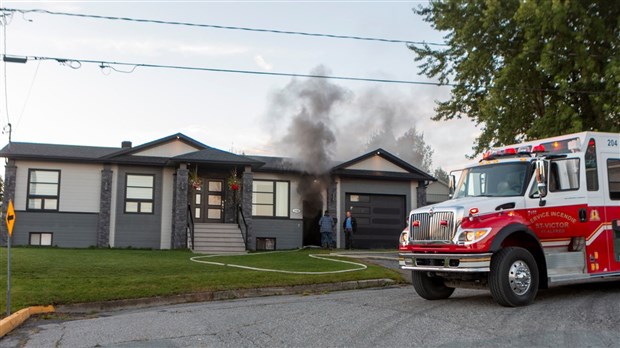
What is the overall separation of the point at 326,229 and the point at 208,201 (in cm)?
528

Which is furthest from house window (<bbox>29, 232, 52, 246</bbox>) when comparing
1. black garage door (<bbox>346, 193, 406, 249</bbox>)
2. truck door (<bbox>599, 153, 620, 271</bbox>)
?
truck door (<bbox>599, 153, 620, 271</bbox>)

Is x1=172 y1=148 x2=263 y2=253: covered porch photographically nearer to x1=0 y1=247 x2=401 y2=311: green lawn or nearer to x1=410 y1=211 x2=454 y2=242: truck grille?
x1=0 y1=247 x2=401 y2=311: green lawn

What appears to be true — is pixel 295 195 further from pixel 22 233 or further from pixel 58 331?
pixel 58 331

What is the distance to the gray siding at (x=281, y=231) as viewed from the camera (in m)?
24.9

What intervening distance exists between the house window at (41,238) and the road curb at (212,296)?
13644mm

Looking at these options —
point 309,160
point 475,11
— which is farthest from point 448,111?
point 309,160

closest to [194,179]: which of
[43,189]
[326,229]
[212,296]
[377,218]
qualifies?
[326,229]

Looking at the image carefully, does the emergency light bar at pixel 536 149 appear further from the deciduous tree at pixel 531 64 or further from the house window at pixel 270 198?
the house window at pixel 270 198

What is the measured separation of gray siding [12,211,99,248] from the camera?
74.3 feet

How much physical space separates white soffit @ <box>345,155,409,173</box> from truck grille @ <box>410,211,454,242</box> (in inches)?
638

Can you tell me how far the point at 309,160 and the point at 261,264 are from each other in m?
8.92

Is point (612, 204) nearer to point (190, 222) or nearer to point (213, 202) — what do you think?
point (190, 222)

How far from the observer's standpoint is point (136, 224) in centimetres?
2361

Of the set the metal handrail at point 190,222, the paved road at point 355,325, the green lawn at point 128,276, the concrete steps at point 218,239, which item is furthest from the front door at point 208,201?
the paved road at point 355,325
